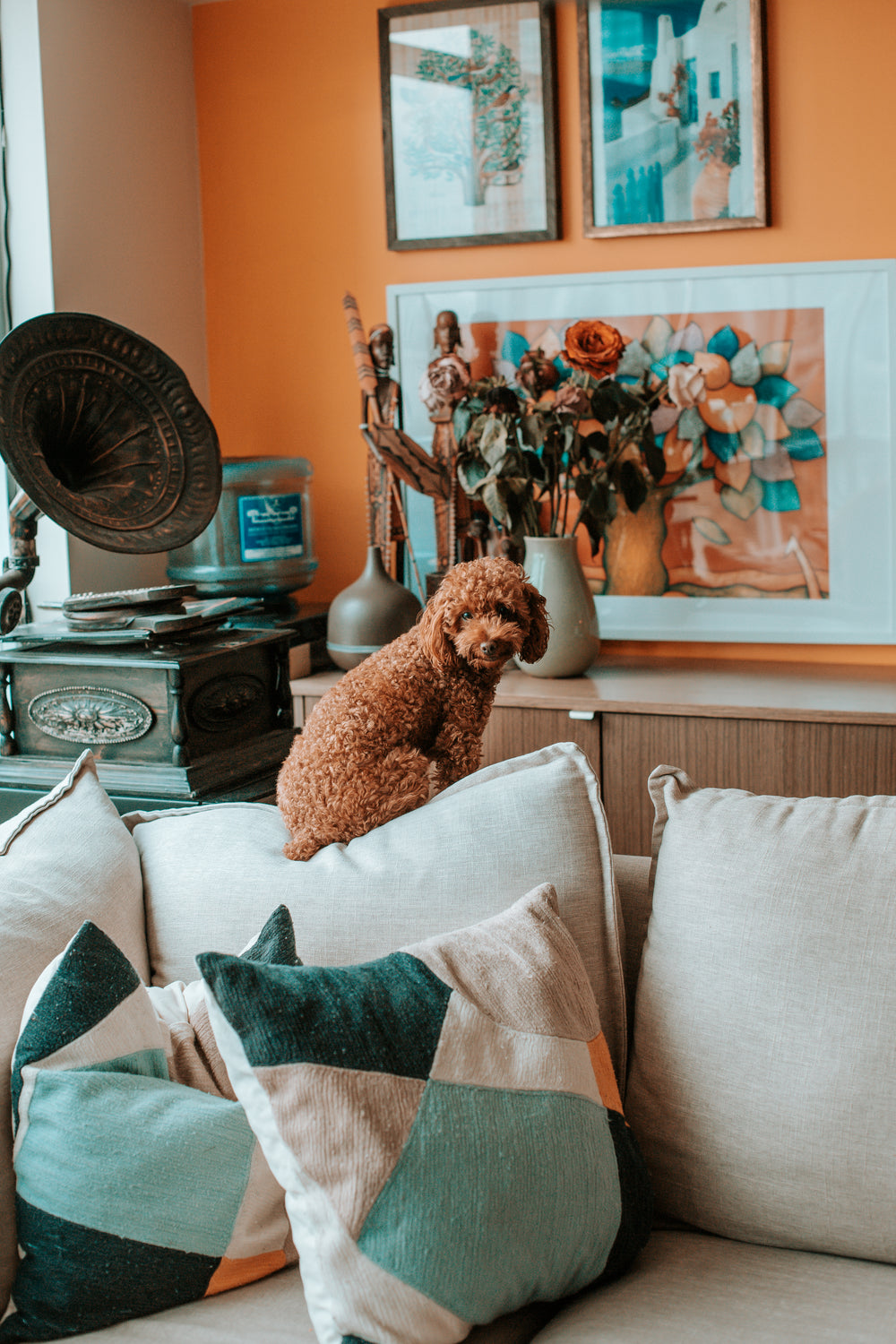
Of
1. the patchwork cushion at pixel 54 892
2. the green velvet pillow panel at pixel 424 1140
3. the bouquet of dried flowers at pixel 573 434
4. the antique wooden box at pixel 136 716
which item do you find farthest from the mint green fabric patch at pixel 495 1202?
the bouquet of dried flowers at pixel 573 434

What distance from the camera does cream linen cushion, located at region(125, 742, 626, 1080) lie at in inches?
46.6

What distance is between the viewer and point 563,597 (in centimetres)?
231

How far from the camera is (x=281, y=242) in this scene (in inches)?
111

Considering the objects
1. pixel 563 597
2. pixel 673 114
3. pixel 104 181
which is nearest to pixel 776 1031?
pixel 563 597

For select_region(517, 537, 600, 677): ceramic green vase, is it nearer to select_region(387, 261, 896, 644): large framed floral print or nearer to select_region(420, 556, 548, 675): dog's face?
select_region(387, 261, 896, 644): large framed floral print

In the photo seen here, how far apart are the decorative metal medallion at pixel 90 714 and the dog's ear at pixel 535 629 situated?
0.81 metres

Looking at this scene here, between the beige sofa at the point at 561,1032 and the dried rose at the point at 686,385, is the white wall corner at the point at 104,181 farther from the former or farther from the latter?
the beige sofa at the point at 561,1032

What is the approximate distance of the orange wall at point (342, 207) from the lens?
235 cm

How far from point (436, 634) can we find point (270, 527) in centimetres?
123

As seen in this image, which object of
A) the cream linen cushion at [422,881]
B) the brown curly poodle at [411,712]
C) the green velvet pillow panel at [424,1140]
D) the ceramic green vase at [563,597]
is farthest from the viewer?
the ceramic green vase at [563,597]

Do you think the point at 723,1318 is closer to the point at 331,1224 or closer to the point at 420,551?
the point at 331,1224

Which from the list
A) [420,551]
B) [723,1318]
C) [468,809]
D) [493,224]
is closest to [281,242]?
[493,224]

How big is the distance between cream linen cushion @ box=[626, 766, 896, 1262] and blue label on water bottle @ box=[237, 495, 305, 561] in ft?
5.02

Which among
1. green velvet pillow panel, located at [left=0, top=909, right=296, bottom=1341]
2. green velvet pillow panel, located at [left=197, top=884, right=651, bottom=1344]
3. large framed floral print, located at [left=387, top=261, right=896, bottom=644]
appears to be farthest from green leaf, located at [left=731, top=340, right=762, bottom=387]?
green velvet pillow panel, located at [left=0, top=909, right=296, bottom=1341]
